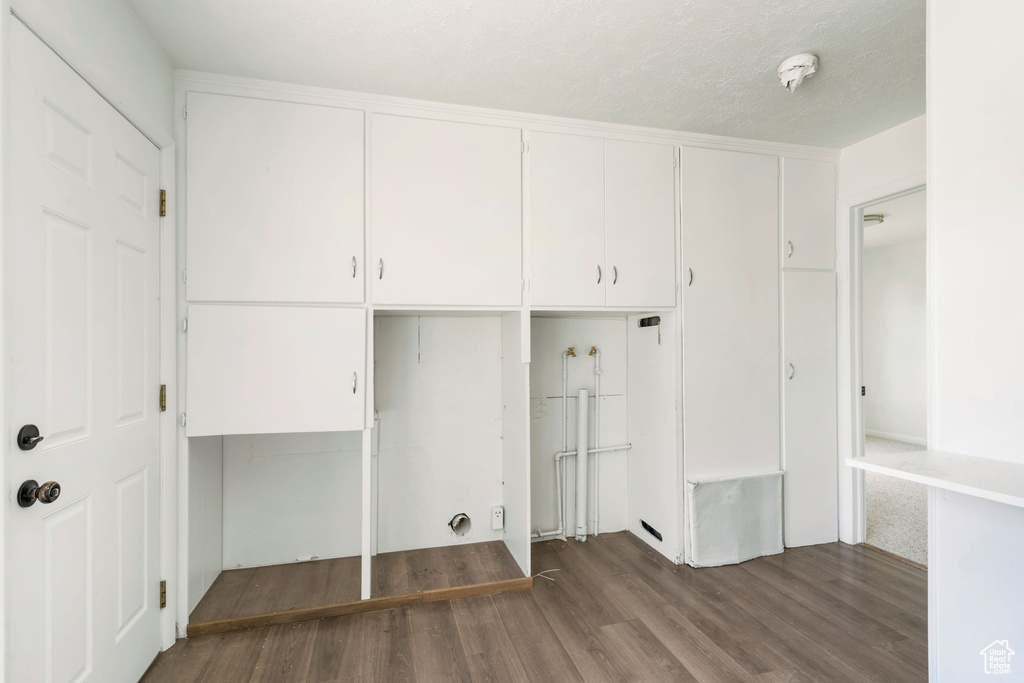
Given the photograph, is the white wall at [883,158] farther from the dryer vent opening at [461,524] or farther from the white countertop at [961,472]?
the dryer vent opening at [461,524]

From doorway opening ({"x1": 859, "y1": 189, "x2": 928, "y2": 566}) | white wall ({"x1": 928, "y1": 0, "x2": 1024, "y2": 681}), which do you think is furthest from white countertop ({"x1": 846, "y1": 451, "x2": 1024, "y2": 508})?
doorway opening ({"x1": 859, "y1": 189, "x2": 928, "y2": 566})

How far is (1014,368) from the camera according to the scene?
127 centimetres

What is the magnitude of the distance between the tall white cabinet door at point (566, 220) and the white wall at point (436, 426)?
586 mm

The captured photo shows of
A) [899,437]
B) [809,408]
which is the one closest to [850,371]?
[809,408]

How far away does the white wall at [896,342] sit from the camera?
5.92m

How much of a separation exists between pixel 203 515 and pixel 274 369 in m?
0.85

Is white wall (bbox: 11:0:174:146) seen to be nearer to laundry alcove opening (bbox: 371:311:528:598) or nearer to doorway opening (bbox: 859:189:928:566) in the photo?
laundry alcove opening (bbox: 371:311:528:598)

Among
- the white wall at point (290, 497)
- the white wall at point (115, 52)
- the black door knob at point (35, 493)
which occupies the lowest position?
the white wall at point (290, 497)

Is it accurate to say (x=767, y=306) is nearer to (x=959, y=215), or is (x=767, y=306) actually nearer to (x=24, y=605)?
(x=959, y=215)

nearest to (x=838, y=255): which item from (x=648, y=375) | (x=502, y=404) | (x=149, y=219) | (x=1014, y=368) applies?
Result: (x=648, y=375)

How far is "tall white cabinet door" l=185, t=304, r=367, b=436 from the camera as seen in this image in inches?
82.0

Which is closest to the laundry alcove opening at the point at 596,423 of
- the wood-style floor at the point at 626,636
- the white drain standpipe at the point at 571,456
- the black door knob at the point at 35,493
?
the white drain standpipe at the point at 571,456

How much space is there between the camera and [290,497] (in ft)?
8.62

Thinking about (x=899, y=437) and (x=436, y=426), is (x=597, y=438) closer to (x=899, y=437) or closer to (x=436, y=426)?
(x=436, y=426)
